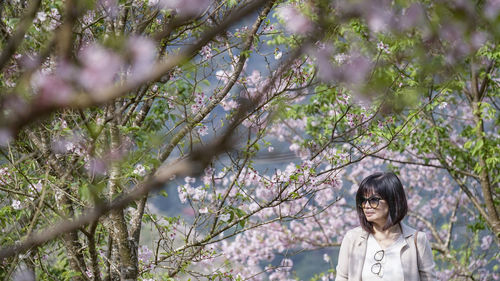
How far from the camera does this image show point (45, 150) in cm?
311

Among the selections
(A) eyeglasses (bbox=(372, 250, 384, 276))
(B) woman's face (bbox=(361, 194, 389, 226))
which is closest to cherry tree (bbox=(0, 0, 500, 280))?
(B) woman's face (bbox=(361, 194, 389, 226))

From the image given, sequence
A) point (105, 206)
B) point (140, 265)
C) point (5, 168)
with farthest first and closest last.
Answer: point (140, 265), point (5, 168), point (105, 206)

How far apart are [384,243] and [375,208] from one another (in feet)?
0.65

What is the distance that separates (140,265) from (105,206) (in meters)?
2.85

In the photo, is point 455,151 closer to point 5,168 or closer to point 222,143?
point 5,168

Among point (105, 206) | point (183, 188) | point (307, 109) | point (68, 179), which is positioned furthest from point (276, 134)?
point (105, 206)

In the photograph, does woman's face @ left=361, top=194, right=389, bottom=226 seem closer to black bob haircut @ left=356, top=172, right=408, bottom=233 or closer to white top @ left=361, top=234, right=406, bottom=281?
black bob haircut @ left=356, top=172, right=408, bottom=233

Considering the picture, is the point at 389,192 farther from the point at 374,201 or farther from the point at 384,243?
the point at 384,243

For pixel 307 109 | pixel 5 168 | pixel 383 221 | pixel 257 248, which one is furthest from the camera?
pixel 257 248

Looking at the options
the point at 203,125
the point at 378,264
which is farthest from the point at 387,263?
the point at 203,125

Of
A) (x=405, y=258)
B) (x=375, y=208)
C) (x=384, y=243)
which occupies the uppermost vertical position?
(x=375, y=208)

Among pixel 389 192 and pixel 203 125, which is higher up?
pixel 203 125

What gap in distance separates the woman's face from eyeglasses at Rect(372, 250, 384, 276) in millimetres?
165

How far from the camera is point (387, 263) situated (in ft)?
9.33
